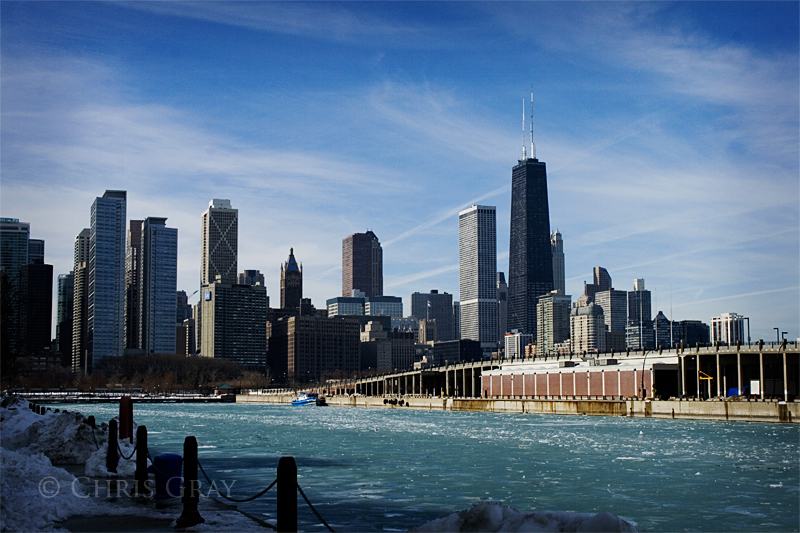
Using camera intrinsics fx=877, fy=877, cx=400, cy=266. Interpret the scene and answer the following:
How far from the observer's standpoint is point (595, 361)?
4692 inches

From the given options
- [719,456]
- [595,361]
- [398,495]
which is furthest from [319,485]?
[595,361]

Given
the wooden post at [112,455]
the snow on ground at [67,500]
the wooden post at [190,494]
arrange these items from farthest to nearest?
the wooden post at [112,455]
the wooden post at [190,494]
the snow on ground at [67,500]

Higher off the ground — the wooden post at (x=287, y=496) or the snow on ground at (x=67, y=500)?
the wooden post at (x=287, y=496)

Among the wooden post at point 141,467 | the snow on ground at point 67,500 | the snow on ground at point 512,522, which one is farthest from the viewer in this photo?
the wooden post at point 141,467

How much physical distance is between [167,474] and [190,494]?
296cm

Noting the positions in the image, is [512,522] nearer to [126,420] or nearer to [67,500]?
[67,500]

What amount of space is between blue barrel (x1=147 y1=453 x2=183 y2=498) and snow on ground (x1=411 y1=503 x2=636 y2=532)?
9012mm

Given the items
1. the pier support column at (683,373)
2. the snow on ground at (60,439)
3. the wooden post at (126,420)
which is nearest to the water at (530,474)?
the wooden post at (126,420)

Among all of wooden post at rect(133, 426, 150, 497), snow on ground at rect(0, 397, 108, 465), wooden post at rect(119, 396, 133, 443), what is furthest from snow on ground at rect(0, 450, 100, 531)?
wooden post at rect(119, 396, 133, 443)

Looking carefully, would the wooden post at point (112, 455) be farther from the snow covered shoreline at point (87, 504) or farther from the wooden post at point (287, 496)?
the wooden post at point (287, 496)

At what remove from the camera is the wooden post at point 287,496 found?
1573cm

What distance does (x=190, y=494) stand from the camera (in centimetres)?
1972

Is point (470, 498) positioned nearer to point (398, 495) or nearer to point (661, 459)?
point (398, 495)

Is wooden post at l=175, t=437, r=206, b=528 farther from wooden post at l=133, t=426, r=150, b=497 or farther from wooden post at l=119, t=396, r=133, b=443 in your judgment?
wooden post at l=119, t=396, r=133, b=443
